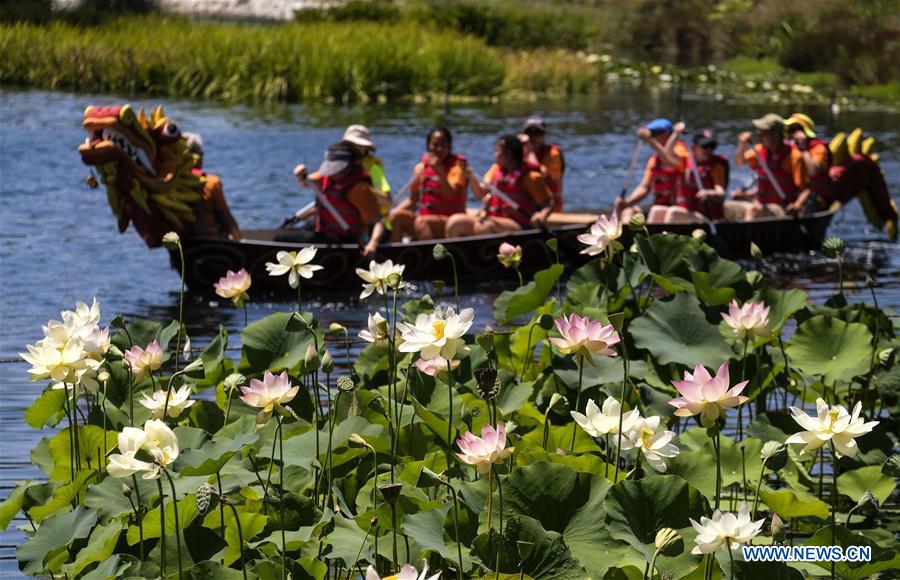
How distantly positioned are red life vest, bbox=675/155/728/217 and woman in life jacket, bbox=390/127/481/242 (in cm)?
199

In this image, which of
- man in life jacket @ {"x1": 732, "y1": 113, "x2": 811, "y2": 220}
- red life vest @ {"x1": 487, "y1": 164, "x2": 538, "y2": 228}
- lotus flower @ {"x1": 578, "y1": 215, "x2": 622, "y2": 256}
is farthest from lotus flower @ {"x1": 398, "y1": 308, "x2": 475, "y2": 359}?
man in life jacket @ {"x1": 732, "y1": 113, "x2": 811, "y2": 220}

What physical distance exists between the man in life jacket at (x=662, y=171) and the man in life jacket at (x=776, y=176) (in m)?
0.88

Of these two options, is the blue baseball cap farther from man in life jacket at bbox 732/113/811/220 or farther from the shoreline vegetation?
the shoreline vegetation

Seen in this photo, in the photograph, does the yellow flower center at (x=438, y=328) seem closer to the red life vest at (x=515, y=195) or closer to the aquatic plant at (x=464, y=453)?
the aquatic plant at (x=464, y=453)

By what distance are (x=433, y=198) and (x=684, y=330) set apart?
6.82m

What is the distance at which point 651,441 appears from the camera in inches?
142

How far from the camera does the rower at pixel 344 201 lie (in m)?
10.9

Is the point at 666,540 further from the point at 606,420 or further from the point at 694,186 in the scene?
the point at 694,186

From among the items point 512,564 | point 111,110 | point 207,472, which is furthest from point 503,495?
point 111,110

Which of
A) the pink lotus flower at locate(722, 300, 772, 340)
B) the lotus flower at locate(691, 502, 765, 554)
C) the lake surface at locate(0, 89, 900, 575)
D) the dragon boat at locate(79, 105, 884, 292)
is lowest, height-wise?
the lake surface at locate(0, 89, 900, 575)

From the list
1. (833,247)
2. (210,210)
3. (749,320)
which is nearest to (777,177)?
(210,210)

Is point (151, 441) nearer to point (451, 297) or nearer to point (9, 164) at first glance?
point (451, 297)

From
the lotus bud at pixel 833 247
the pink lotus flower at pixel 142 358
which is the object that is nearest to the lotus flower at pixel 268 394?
the pink lotus flower at pixel 142 358

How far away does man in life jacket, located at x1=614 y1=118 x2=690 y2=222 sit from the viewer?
12.5 metres
